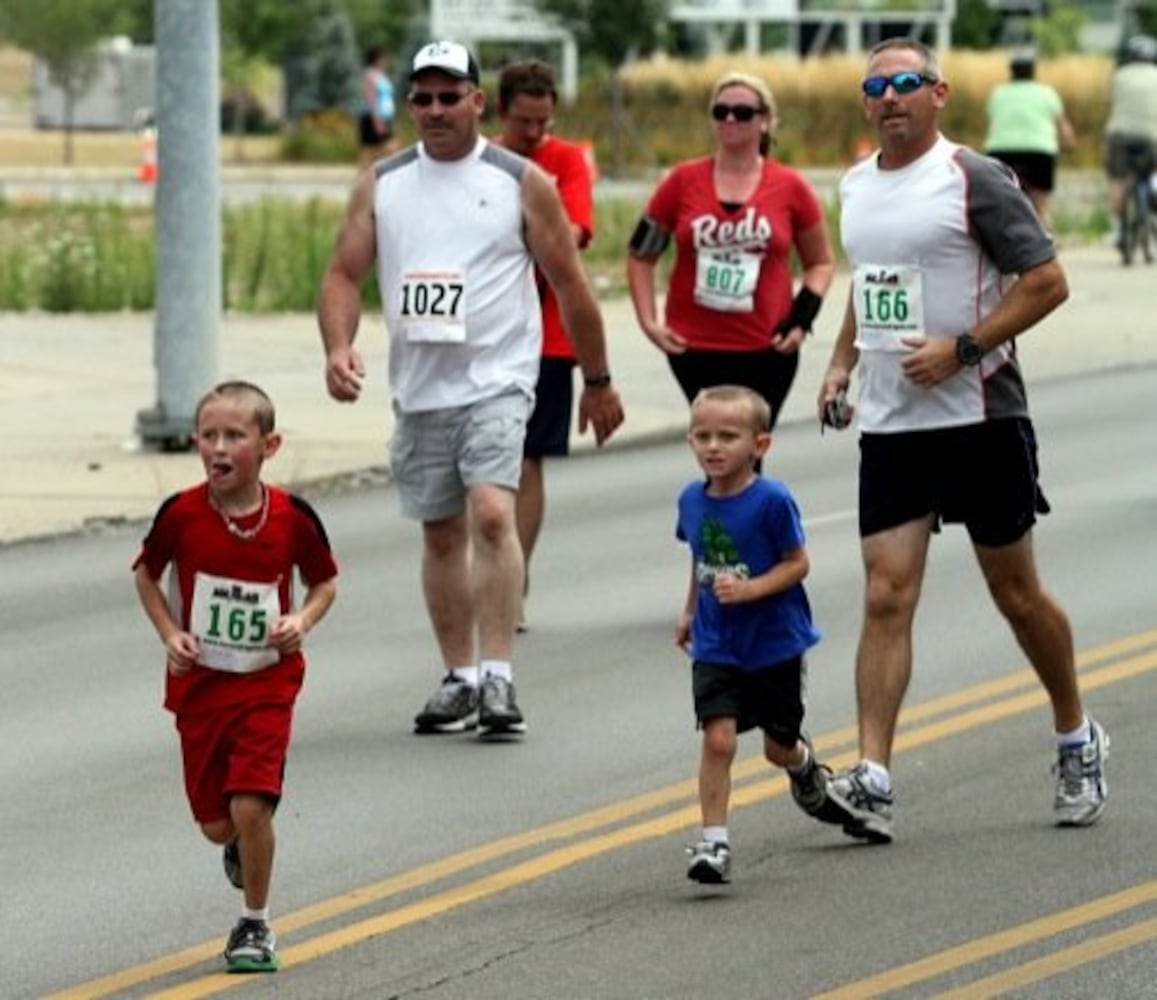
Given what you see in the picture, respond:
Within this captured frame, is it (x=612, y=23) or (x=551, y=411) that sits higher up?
(x=551, y=411)

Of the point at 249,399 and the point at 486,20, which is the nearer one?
the point at 249,399

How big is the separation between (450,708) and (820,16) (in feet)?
220

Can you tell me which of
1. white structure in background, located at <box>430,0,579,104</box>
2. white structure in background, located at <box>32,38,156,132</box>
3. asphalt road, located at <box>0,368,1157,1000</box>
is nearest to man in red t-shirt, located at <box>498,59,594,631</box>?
asphalt road, located at <box>0,368,1157,1000</box>

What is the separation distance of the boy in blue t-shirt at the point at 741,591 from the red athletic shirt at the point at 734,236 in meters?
3.95

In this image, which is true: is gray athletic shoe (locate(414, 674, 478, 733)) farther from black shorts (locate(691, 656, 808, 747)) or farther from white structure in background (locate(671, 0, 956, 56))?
white structure in background (locate(671, 0, 956, 56))

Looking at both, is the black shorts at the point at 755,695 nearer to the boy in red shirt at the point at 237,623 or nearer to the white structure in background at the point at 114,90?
the boy in red shirt at the point at 237,623

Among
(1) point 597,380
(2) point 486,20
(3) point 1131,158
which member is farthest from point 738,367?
(2) point 486,20

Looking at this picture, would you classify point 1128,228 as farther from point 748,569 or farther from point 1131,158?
point 748,569

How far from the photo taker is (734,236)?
13578 mm

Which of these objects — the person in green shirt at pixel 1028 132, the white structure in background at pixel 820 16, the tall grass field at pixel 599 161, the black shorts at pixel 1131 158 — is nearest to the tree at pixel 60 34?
the tall grass field at pixel 599 161

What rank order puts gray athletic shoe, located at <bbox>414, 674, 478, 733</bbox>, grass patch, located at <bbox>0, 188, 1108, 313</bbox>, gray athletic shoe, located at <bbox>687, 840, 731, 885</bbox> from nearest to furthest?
gray athletic shoe, located at <bbox>687, 840, 731, 885</bbox> → gray athletic shoe, located at <bbox>414, 674, 478, 733</bbox> → grass patch, located at <bbox>0, 188, 1108, 313</bbox>

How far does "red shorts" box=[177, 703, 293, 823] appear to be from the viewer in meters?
8.66

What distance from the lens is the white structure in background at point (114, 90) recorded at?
240ft

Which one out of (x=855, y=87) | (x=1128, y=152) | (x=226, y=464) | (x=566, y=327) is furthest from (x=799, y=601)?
(x=855, y=87)
